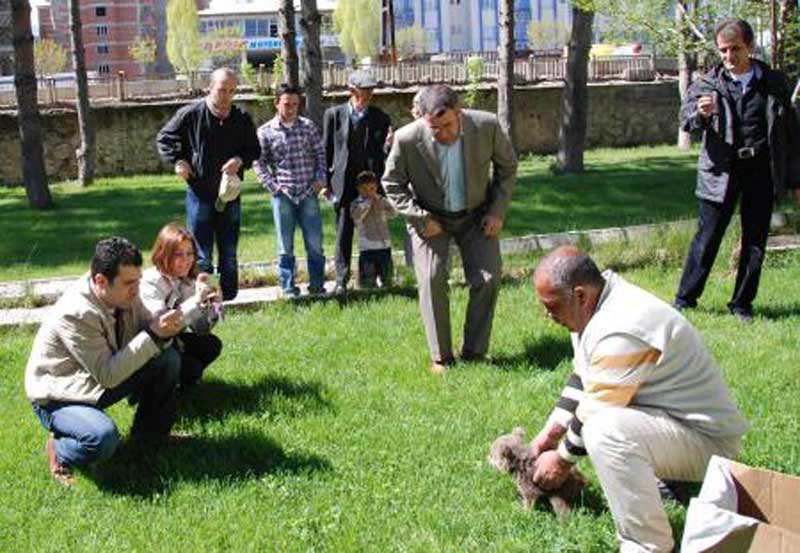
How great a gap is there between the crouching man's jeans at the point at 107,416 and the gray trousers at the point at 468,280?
1.85 m

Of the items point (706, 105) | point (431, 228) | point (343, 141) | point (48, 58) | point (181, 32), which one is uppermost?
point (181, 32)

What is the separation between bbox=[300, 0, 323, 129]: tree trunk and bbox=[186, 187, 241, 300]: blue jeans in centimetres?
815

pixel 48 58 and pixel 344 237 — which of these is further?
pixel 48 58

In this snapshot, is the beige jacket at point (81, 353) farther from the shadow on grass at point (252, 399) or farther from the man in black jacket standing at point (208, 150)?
Answer: the man in black jacket standing at point (208, 150)

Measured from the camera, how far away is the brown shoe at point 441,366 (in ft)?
21.4

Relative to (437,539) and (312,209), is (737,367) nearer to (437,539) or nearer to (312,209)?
(437,539)

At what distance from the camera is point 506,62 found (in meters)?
17.9

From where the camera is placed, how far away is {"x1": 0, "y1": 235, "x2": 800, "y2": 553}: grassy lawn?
4.32 meters

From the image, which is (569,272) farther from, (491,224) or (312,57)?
(312,57)

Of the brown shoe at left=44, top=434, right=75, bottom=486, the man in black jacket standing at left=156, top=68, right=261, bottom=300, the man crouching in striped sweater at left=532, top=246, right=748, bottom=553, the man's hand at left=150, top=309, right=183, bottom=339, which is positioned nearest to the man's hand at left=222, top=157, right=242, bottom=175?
the man in black jacket standing at left=156, top=68, right=261, bottom=300

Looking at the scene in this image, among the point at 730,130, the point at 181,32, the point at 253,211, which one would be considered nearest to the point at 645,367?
the point at 730,130

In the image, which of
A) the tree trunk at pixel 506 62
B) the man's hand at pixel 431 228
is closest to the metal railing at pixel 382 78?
the tree trunk at pixel 506 62

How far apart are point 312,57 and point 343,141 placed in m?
7.68

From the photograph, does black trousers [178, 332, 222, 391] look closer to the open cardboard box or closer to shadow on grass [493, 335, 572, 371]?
shadow on grass [493, 335, 572, 371]
